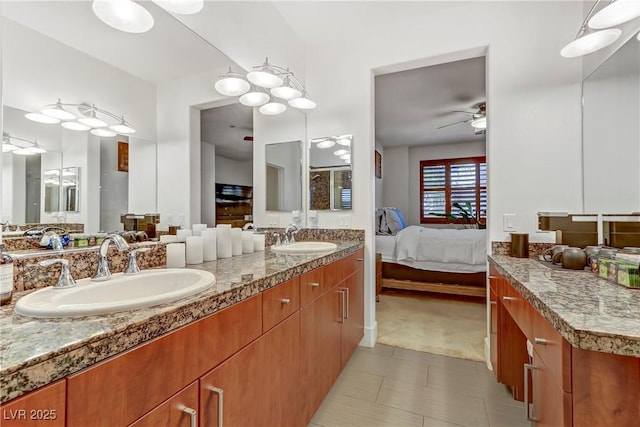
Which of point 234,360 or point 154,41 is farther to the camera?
point 154,41

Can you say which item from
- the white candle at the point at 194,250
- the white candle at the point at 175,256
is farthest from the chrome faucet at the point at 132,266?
the white candle at the point at 194,250

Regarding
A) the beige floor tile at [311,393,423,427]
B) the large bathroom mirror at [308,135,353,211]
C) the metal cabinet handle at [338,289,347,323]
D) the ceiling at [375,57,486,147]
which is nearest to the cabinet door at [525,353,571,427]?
the beige floor tile at [311,393,423,427]

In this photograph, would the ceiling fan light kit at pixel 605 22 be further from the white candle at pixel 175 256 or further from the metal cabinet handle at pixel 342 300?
the white candle at pixel 175 256

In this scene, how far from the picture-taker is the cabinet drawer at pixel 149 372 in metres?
0.54

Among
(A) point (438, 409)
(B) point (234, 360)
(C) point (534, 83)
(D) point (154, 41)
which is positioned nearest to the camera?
(B) point (234, 360)

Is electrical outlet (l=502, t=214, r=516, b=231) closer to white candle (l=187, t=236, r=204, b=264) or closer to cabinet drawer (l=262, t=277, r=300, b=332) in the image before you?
cabinet drawer (l=262, t=277, r=300, b=332)

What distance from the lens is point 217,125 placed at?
1854 millimetres

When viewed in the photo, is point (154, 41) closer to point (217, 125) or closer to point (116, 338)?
point (217, 125)

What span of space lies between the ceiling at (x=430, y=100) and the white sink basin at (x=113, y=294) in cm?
315

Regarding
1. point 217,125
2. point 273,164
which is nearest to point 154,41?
point 217,125

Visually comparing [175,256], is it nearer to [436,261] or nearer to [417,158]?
[436,261]

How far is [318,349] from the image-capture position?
151 cm

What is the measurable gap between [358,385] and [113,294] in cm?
151

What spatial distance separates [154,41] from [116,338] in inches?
56.4
